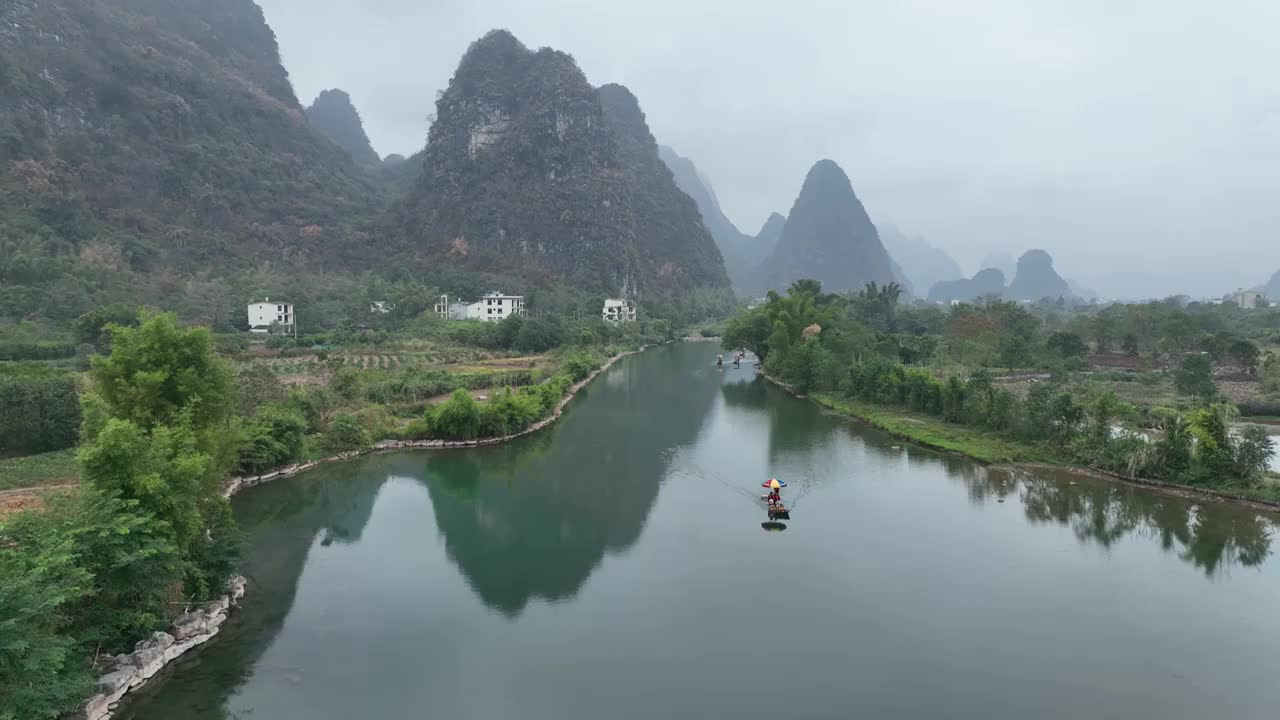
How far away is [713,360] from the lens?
4694 centimetres

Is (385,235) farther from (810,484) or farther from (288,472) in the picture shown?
(810,484)

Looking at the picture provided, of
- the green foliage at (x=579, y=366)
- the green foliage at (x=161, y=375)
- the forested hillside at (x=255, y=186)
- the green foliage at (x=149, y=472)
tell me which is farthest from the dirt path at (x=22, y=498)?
the forested hillside at (x=255, y=186)

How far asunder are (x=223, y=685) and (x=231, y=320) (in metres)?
40.0

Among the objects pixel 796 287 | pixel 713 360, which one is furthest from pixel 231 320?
pixel 796 287

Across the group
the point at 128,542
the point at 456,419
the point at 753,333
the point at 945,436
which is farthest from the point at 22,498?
the point at 753,333

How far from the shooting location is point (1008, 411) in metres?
20.2

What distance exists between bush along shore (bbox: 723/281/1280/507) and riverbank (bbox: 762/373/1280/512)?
0.03 meters

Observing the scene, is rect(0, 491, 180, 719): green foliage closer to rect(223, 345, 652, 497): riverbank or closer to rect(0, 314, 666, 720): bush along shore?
rect(0, 314, 666, 720): bush along shore

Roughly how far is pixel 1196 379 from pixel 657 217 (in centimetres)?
8895

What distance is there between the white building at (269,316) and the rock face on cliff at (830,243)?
115m

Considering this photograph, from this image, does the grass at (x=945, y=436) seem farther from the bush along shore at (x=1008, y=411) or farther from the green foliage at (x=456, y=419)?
the green foliage at (x=456, y=419)

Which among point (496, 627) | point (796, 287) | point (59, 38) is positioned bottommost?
point (496, 627)

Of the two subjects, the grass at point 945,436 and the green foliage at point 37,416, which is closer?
the green foliage at point 37,416

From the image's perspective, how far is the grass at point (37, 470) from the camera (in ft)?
44.0
